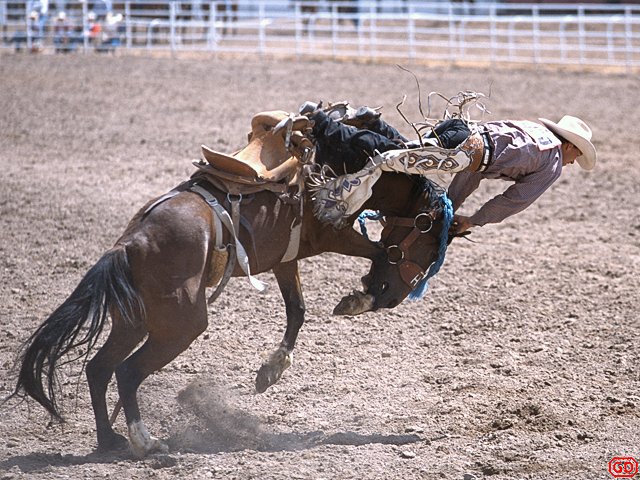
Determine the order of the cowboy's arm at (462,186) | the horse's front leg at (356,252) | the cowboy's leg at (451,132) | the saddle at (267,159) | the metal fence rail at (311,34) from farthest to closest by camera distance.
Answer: the metal fence rail at (311,34) → the cowboy's arm at (462,186) → the horse's front leg at (356,252) → the cowboy's leg at (451,132) → the saddle at (267,159)

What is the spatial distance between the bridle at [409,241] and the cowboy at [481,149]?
7.4 inches

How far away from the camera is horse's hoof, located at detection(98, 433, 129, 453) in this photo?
14.2ft

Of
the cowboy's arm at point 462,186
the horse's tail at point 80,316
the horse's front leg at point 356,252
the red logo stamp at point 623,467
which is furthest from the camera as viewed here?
the cowboy's arm at point 462,186

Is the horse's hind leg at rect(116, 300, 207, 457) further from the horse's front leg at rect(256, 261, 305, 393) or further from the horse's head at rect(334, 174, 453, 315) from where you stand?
the horse's head at rect(334, 174, 453, 315)

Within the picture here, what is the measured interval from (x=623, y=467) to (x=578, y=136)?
6.02 ft

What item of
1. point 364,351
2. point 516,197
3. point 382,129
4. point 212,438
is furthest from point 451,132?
point 212,438

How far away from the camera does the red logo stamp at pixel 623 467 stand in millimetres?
4039

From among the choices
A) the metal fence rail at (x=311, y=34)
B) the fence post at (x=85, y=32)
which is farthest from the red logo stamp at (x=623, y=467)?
the fence post at (x=85, y=32)

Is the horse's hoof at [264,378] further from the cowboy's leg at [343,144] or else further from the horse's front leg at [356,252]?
the cowboy's leg at [343,144]

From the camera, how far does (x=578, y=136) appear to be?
5.07 m

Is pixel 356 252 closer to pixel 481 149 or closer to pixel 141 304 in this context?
pixel 481 149

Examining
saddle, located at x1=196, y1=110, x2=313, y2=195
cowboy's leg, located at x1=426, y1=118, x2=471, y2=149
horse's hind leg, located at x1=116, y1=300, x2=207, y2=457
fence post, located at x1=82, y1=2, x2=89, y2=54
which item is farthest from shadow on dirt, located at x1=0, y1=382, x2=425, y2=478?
fence post, located at x1=82, y1=2, x2=89, y2=54

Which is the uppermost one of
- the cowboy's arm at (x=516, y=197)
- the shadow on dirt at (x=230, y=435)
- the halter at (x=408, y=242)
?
the cowboy's arm at (x=516, y=197)

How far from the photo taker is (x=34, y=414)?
4797mm
